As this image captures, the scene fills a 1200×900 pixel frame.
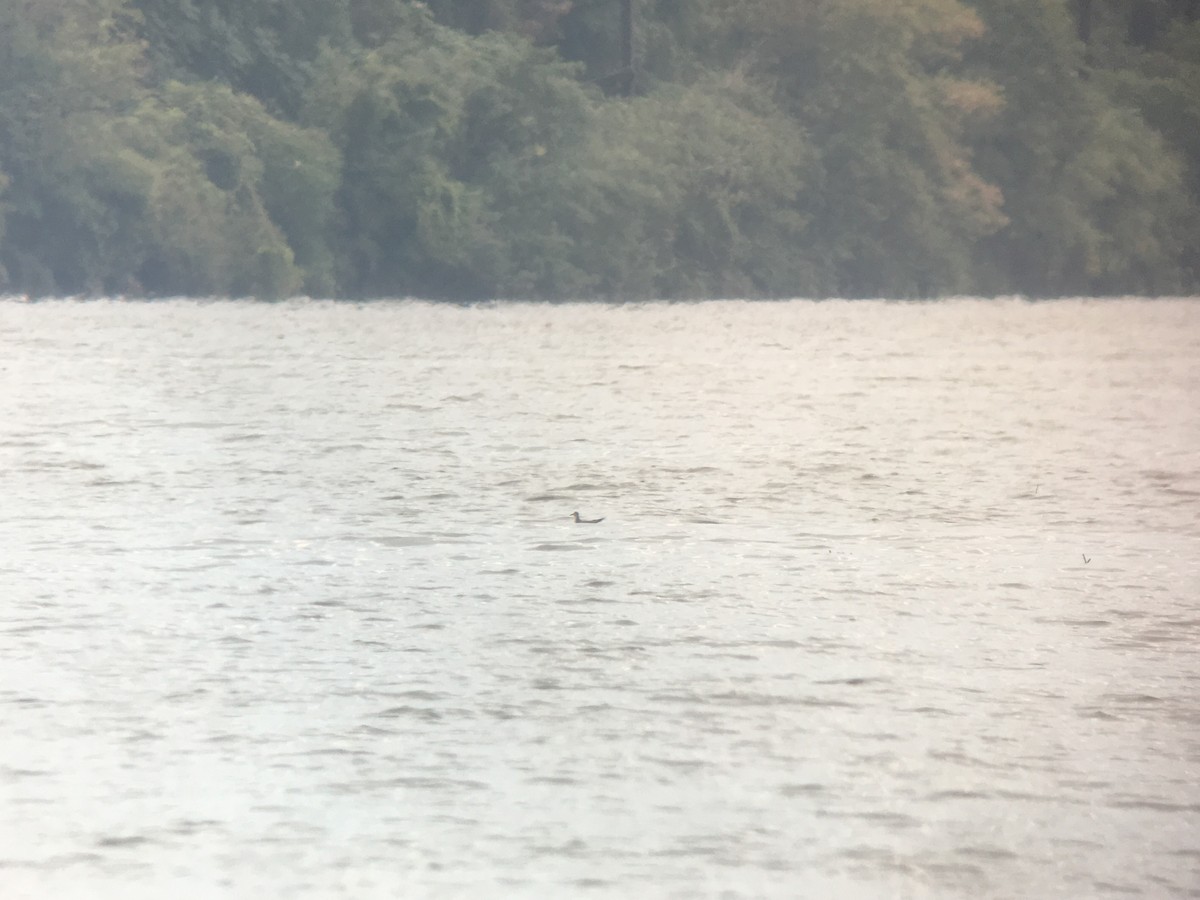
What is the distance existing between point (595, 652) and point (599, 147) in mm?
33492

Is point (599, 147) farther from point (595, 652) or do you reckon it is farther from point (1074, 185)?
point (595, 652)

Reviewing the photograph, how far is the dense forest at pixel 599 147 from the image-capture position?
3569cm

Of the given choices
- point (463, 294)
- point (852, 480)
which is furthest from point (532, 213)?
point (852, 480)

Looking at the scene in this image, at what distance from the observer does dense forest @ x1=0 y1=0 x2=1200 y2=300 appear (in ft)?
117

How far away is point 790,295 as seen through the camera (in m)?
40.8

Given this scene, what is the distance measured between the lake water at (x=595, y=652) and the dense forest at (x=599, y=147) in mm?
21710

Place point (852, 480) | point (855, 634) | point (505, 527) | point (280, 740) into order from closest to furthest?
point (280, 740), point (855, 634), point (505, 527), point (852, 480)

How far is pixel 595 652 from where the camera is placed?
6.18m

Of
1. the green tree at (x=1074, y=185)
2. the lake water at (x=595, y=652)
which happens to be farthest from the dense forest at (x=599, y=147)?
the lake water at (x=595, y=652)

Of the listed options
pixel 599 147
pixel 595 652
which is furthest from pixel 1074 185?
pixel 595 652

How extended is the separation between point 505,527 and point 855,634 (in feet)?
8.63

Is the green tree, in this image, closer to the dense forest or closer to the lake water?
the dense forest

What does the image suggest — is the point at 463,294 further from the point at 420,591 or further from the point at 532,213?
the point at 420,591

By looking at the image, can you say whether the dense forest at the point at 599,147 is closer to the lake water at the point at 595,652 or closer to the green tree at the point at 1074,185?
the green tree at the point at 1074,185
